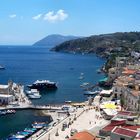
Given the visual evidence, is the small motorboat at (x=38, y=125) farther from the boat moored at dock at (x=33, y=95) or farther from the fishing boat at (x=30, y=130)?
the boat moored at dock at (x=33, y=95)

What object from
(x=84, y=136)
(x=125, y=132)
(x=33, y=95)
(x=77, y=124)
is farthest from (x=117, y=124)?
(x=33, y=95)

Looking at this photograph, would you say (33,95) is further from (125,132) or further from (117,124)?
(125,132)

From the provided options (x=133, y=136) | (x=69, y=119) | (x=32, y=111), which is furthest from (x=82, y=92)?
(x=133, y=136)

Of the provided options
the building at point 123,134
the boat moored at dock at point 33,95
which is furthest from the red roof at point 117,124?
the boat moored at dock at point 33,95

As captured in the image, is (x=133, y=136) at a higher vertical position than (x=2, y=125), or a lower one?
higher

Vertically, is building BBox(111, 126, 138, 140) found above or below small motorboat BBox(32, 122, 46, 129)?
above

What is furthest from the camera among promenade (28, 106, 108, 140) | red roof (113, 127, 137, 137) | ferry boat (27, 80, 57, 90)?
ferry boat (27, 80, 57, 90)

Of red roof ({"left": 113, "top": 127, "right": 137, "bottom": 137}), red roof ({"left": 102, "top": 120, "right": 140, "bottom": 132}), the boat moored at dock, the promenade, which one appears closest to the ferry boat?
the boat moored at dock

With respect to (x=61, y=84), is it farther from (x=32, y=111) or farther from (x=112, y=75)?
(x=32, y=111)

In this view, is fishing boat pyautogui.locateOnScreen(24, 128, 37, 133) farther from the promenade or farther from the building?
the building

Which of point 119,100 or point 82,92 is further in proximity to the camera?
point 82,92

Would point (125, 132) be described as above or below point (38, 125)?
above
